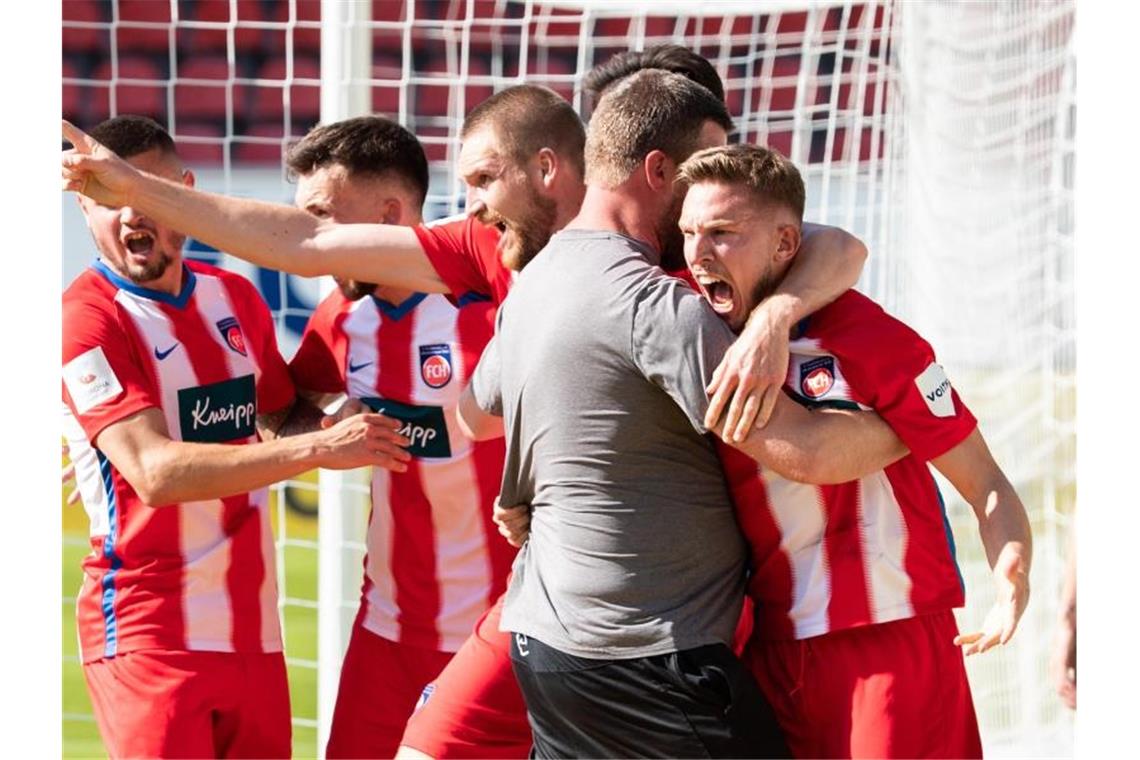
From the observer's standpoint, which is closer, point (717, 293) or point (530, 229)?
point (717, 293)

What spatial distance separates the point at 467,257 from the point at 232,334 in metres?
0.67

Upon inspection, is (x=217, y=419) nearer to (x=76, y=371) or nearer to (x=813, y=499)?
(x=76, y=371)

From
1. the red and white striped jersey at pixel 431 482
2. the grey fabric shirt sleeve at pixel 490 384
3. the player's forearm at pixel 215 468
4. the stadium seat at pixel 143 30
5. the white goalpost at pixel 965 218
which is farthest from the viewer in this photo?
the stadium seat at pixel 143 30

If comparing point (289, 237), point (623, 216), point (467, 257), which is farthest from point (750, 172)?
point (289, 237)

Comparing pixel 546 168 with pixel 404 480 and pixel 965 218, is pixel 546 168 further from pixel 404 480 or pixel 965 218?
pixel 965 218

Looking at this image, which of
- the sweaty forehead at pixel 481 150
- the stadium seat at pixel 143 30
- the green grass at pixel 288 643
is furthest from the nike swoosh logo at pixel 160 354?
the stadium seat at pixel 143 30

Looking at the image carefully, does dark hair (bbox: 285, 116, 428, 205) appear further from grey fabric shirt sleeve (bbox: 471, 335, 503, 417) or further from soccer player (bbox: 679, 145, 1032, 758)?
soccer player (bbox: 679, 145, 1032, 758)

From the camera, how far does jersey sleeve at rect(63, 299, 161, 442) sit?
3.37 meters

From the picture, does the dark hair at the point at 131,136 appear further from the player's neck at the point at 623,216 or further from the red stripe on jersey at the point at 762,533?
the red stripe on jersey at the point at 762,533

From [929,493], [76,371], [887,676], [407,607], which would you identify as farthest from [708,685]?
[76,371]

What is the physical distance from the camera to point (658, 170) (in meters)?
2.78

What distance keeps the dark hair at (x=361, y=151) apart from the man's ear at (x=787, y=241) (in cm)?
145

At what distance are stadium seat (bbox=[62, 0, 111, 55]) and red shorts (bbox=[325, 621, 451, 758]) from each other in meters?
9.58

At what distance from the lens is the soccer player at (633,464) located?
2.56 meters
